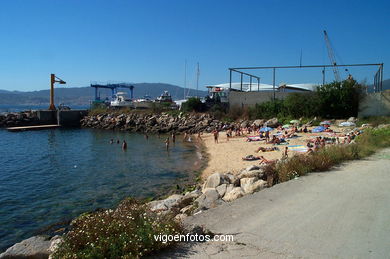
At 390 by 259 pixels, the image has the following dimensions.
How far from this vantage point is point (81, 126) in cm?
5116

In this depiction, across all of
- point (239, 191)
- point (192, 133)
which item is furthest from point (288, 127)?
point (239, 191)

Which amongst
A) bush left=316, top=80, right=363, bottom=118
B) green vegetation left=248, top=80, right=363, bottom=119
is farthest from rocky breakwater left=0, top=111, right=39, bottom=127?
bush left=316, top=80, right=363, bottom=118

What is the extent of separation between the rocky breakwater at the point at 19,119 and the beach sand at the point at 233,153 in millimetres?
35700

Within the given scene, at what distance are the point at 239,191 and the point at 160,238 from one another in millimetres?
4028

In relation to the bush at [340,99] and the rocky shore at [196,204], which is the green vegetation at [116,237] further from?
the bush at [340,99]

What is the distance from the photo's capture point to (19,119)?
51562mm

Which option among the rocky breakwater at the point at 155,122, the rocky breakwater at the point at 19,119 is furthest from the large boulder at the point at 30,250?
the rocky breakwater at the point at 19,119

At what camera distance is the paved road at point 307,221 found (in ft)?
14.1

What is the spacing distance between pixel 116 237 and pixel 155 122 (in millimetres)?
39524

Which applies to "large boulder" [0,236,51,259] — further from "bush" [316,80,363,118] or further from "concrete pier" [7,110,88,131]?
"concrete pier" [7,110,88,131]

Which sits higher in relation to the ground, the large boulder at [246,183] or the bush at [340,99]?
the bush at [340,99]

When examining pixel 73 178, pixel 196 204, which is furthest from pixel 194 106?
pixel 196 204

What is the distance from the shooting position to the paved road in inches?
170

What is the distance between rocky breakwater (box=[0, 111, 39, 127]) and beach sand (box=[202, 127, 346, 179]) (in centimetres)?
3570
